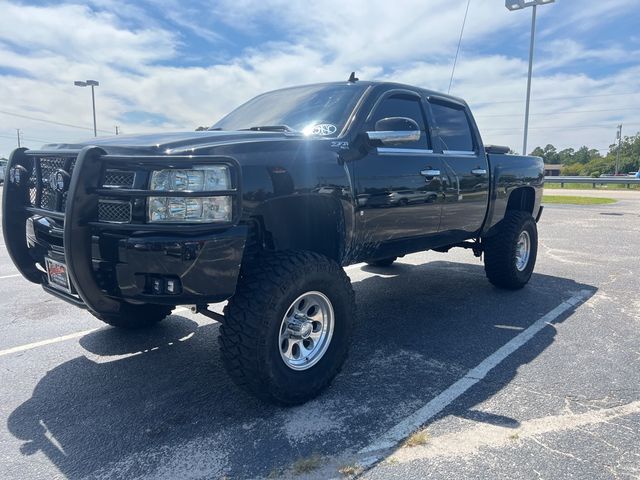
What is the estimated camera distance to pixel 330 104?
3.94 metres

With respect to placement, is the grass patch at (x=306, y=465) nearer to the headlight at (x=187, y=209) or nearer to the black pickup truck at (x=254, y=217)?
the black pickup truck at (x=254, y=217)

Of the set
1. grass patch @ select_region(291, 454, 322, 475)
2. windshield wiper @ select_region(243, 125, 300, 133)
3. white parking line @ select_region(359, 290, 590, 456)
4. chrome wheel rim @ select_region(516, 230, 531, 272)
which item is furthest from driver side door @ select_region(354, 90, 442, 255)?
chrome wheel rim @ select_region(516, 230, 531, 272)

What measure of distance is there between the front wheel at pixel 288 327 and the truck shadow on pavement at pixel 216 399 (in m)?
0.18

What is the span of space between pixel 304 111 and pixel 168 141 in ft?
4.76

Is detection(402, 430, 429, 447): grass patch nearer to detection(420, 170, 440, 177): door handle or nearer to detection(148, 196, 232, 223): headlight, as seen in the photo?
Answer: detection(148, 196, 232, 223): headlight

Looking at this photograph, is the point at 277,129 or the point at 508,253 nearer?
the point at 277,129

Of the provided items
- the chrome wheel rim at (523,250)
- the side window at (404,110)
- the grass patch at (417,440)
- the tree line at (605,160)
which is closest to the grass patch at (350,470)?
the grass patch at (417,440)

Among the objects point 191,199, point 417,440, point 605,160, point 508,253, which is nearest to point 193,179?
point 191,199

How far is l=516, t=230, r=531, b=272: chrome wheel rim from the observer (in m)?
6.02

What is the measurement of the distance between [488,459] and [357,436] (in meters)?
0.66

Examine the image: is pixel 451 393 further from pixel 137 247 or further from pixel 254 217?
pixel 137 247

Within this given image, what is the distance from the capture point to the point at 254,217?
9.69ft

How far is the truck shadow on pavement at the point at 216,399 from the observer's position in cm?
256

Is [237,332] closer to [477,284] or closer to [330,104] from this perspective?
[330,104]
